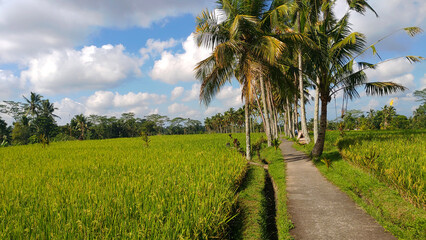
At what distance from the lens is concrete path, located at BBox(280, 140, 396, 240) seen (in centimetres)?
334

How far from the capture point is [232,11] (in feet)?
29.7

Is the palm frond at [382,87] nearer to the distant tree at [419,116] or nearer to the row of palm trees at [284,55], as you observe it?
the row of palm trees at [284,55]

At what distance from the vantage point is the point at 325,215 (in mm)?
3955

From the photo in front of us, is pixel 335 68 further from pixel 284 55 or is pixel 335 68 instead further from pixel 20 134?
pixel 20 134

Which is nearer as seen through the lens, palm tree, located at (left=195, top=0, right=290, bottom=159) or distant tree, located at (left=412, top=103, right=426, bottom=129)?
palm tree, located at (left=195, top=0, right=290, bottom=159)

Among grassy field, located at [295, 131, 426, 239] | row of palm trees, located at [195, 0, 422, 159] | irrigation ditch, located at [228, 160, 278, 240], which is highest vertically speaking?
row of palm trees, located at [195, 0, 422, 159]

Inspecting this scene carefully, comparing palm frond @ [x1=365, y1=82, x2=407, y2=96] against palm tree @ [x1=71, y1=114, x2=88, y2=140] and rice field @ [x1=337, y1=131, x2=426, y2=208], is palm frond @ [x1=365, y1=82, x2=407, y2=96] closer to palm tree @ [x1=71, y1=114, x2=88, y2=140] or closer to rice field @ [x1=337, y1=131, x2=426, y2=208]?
rice field @ [x1=337, y1=131, x2=426, y2=208]

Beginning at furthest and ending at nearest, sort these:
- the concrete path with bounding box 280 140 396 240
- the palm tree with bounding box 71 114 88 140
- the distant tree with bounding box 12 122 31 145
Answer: the palm tree with bounding box 71 114 88 140
the distant tree with bounding box 12 122 31 145
the concrete path with bounding box 280 140 396 240

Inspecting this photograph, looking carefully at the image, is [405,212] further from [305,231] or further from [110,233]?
[110,233]

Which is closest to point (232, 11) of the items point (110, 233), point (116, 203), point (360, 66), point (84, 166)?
point (360, 66)

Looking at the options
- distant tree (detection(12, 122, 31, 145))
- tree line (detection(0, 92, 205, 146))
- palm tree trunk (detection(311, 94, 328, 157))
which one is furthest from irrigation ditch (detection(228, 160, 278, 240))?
distant tree (detection(12, 122, 31, 145))

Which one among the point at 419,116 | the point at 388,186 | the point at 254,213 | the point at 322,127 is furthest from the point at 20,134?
the point at 419,116

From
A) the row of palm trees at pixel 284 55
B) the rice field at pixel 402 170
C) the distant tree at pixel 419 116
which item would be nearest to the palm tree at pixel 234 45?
the row of palm trees at pixel 284 55

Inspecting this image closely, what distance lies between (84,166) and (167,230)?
5497mm
